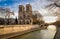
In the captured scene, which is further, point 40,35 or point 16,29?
point 16,29

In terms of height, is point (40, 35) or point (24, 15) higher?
point (24, 15)

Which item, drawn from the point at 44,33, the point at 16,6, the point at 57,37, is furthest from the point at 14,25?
the point at 57,37

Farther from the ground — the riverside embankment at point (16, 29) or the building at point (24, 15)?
the building at point (24, 15)

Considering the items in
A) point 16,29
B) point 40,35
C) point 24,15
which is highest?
point 24,15

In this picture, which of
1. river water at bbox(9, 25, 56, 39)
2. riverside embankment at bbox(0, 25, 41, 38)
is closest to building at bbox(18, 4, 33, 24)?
riverside embankment at bbox(0, 25, 41, 38)

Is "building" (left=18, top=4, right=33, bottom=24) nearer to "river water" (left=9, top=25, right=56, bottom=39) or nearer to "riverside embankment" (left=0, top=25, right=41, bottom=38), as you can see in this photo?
"riverside embankment" (left=0, top=25, right=41, bottom=38)

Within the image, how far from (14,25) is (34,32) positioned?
79 cm

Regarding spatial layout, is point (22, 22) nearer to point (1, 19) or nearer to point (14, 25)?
point (14, 25)

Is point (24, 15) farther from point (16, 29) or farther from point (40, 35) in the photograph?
point (40, 35)

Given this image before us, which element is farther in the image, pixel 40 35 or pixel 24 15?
pixel 24 15

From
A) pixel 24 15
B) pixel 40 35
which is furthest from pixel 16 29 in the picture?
pixel 40 35

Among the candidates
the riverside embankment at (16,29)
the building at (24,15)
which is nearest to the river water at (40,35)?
the riverside embankment at (16,29)

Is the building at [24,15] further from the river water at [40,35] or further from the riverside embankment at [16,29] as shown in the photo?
the river water at [40,35]

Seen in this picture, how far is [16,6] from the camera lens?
6.34 metres
